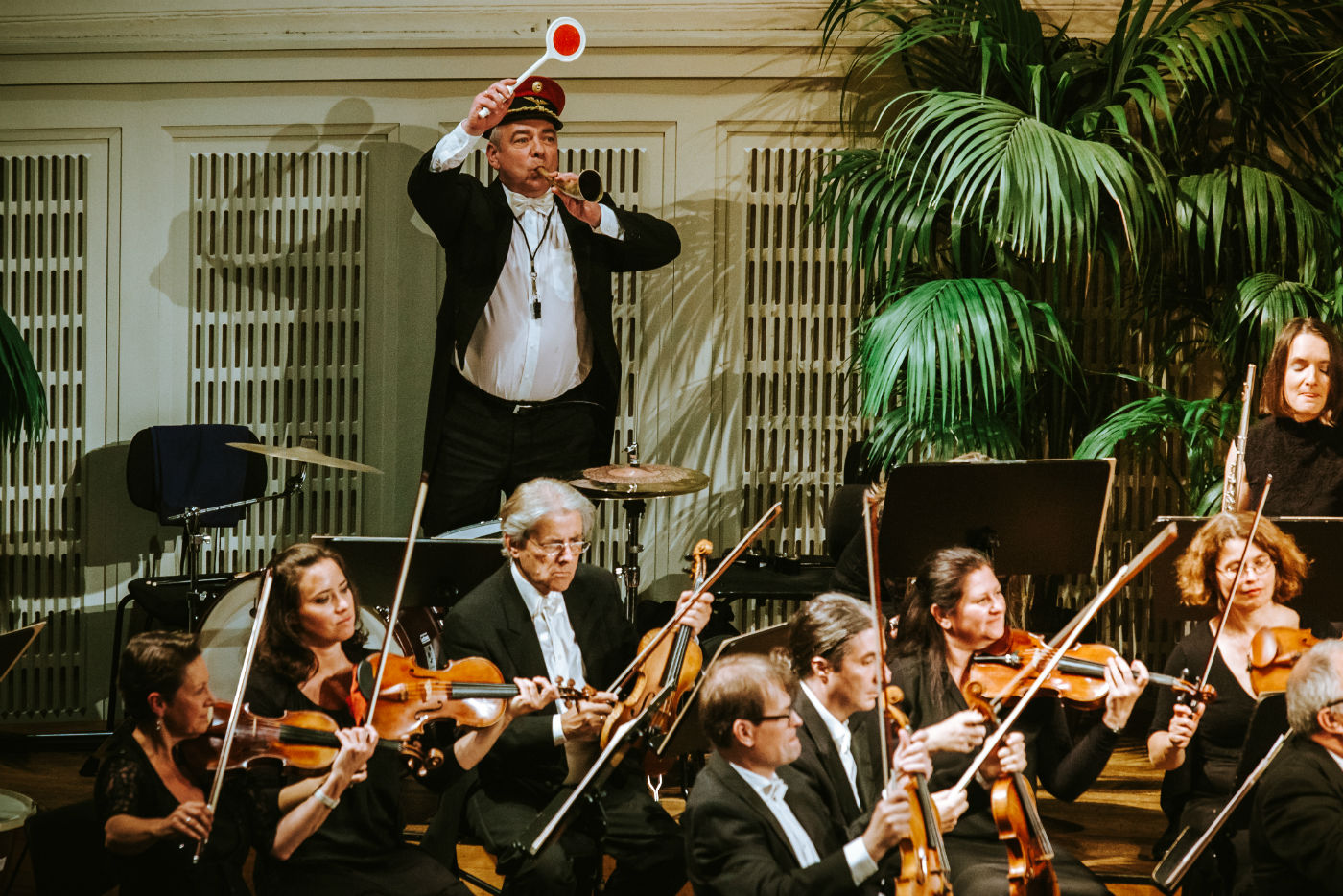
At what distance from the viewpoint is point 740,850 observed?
233 cm

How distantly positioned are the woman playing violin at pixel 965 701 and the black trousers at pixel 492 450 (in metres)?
1.76

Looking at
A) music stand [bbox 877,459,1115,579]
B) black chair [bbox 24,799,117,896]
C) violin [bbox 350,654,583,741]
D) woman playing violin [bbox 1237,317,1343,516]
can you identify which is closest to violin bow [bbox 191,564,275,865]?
violin [bbox 350,654,583,741]

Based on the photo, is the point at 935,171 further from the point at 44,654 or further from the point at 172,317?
the point at 44,654

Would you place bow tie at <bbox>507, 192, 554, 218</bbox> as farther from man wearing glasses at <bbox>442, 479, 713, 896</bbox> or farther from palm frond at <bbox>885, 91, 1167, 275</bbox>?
man wearing glasses at <bbox>442, 479, 713, 896</bbox>

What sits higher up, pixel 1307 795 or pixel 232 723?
pixel 232 723

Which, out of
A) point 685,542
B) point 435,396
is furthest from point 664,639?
point 685,542

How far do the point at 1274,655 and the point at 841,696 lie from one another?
3.96 ft

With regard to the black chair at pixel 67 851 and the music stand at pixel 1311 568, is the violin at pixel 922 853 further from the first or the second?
the black chair at pixel 67 851

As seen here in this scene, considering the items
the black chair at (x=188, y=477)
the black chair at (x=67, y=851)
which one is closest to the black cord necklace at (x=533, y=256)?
the black chair at (x=188, y=477)

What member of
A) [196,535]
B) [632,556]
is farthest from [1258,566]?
[196,535]

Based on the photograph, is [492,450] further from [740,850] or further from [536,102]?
[740,850]

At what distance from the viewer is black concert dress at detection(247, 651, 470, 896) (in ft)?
8.59

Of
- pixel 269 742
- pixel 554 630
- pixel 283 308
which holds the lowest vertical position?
pixel 269 742

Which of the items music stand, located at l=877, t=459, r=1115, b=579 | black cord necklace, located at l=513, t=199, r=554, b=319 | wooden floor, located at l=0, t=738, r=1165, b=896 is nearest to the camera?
music stand, located at l=877, t=459, r=1115, b=579
